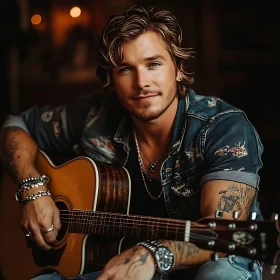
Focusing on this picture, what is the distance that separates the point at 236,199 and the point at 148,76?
45 cm

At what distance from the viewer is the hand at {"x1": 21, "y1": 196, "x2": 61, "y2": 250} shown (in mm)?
1688

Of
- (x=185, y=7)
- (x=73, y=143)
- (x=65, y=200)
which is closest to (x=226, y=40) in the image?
(x=185, y=7)

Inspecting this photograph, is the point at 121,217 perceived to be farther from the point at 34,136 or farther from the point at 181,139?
the point at 34,136

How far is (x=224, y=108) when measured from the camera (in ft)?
5.36

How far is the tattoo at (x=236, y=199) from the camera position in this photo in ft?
4.69

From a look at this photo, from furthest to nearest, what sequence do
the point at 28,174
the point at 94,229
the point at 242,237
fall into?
1. the point at 28,174
2. the point at 94,229
3. the point at 242,237

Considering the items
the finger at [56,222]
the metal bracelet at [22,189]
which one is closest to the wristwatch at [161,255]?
the finger at [56,222]

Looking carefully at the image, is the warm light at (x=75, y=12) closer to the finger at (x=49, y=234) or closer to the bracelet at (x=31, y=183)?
the bracelet at (x=31, y=183)

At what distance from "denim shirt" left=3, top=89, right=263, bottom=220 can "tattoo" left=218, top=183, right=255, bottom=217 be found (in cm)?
2

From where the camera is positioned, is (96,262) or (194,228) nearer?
(194,228)

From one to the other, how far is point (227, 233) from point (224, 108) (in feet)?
1.63

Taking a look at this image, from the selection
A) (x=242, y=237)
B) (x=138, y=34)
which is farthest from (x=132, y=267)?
(x=138, y=34)

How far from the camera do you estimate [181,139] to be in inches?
65.4

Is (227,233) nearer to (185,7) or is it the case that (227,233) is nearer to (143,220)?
(143,220)
